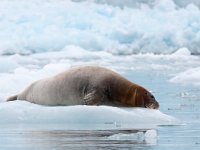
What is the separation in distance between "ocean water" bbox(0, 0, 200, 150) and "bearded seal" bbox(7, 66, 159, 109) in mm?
421

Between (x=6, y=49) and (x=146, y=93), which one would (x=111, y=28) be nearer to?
(x=6, y=49)

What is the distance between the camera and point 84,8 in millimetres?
35125

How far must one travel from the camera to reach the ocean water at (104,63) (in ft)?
19.4

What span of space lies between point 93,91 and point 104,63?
14426mm

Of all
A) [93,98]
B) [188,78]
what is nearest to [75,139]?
[93,98]

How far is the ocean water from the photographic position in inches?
233

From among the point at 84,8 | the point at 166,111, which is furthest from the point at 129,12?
the point at 166,111

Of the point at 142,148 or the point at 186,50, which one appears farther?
the point at 186,50

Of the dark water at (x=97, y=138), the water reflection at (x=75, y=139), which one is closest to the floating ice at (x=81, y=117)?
the dark water at (x=97, y=138)

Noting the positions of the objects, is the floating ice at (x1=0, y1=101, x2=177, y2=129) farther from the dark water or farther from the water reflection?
the water reflection

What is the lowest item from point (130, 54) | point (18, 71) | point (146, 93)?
point (130, 54)

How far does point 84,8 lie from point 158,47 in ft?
19.5

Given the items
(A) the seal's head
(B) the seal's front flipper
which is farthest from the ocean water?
(B) the seal's front flipper

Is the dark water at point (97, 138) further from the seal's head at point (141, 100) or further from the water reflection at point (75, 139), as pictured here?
the seal's head at point (141, 100)
